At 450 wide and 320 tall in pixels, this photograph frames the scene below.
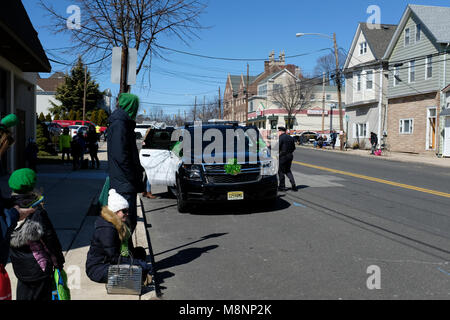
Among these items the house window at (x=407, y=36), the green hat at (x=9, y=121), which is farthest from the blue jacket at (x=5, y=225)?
the house window at (x=407, y=36)

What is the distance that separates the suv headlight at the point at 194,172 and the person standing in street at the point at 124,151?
3.60 metres

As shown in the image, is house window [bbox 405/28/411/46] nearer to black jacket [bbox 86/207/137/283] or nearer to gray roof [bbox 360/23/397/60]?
gray roof [bbox 360/23/397/60]

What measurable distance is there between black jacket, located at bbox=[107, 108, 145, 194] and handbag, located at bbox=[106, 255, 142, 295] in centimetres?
99

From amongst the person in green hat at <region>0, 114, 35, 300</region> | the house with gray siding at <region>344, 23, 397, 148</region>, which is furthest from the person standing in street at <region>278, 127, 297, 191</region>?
the house with gray siding at <region>344, 23, 397, 148</region>

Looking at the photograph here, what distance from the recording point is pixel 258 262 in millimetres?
5906

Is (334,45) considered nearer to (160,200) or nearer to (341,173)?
(341,173)

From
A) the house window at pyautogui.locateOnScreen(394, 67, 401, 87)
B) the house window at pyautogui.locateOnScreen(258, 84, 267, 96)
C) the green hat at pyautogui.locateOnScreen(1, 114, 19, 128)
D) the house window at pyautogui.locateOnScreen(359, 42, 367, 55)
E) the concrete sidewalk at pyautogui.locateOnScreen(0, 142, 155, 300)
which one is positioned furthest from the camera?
the house window at pyautogui.locateOnScreen(258, 84, 267, 96)

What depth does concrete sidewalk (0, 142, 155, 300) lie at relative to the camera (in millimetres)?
4871

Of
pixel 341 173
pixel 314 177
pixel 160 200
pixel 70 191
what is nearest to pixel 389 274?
pixel 160 200

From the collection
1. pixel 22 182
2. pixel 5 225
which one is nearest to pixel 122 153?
pixel 22 182

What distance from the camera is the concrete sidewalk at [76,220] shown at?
4871 millimetres

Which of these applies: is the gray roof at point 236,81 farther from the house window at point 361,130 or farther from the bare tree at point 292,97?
the house window at point 361,130

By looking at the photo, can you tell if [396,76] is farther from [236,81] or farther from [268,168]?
[236,81]

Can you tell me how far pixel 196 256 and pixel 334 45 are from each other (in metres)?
32.6
